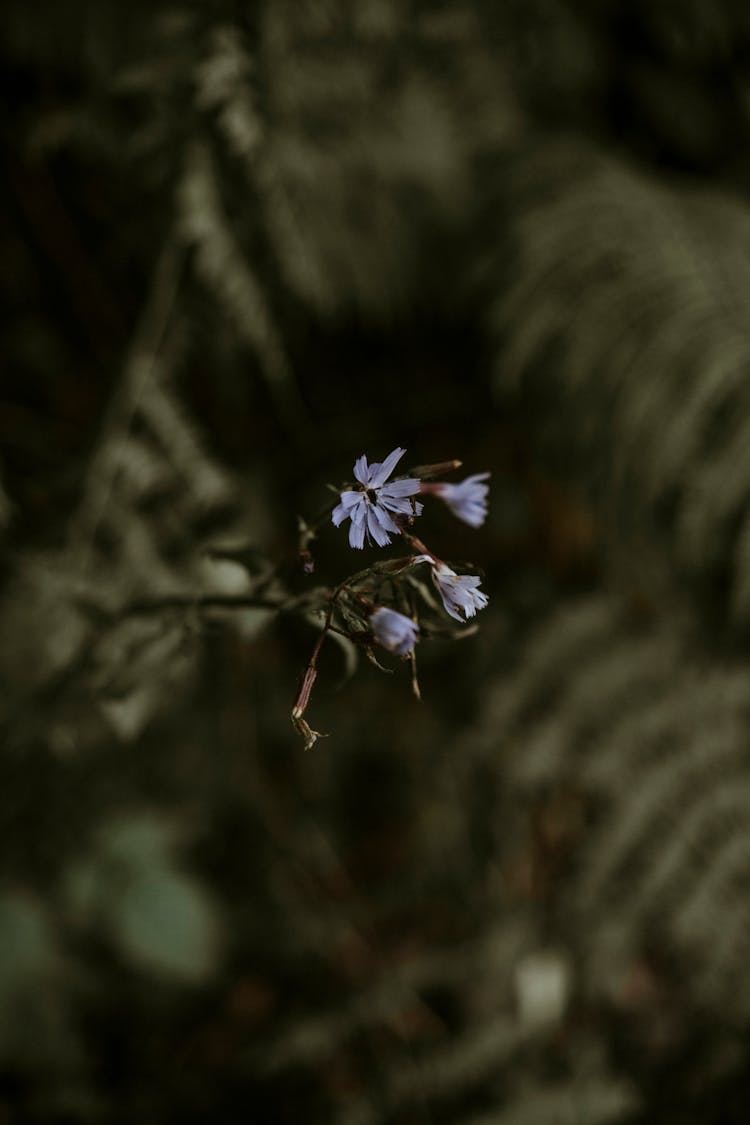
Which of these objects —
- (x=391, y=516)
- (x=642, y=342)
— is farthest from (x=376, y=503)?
(x=642, y=342)

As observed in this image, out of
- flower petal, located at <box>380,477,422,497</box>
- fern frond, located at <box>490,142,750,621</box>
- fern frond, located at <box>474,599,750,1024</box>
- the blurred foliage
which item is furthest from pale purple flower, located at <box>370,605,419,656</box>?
fern frond, located at <box>474,599,750,1024</box>

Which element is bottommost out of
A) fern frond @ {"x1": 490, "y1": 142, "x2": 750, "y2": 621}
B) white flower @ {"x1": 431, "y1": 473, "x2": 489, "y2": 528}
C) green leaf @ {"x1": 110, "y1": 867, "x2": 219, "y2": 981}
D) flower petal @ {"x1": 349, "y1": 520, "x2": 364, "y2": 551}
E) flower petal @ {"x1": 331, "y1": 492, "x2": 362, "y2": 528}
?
flower petal @ {"x1": 349, "y1": 520, "x2": 364, "y2": 551}

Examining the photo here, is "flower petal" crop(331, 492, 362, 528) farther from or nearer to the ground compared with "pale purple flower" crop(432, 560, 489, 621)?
farther from the ground

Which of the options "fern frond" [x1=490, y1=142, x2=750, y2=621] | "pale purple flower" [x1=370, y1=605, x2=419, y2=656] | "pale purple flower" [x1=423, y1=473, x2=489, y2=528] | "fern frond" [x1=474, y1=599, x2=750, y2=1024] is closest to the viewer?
"pale purple flower" [x1=370, y1=605, x2=419, y2=656]

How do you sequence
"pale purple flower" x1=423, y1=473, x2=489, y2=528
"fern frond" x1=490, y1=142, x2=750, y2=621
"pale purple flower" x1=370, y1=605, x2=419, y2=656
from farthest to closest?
"fern frond" x1=490, y1=142, x2=750, y2=621 → "pale purple flower" x1=423, y1=473, x2=489, y2=528 → "pale purple flower" x1=370, y1=605, x2=419, y2=656

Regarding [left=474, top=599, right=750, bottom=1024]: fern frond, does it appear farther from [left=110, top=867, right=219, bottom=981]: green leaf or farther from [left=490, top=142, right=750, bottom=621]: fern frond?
[left=110, top=867, right=219, bottom=981]: green leaf

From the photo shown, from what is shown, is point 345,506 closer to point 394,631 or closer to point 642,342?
point 394,631

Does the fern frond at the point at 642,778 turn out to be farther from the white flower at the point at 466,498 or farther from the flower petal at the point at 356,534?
the flower petal at the point at 356,534
